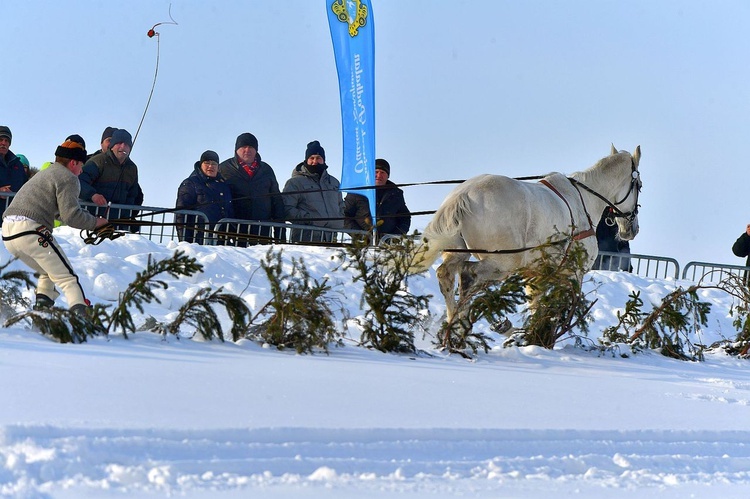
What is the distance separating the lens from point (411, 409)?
5453 mm

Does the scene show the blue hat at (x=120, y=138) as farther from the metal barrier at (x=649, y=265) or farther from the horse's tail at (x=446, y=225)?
the metal barrier at (x=649, y=265)

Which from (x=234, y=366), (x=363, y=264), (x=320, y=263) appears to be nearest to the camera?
(x=234, y=366)

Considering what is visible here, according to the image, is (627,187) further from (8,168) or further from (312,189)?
(8,168)

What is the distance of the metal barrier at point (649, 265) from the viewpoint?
54.5 feet

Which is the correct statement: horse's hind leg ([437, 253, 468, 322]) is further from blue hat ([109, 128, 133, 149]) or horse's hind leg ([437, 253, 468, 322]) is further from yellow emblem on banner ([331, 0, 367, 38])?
yellow emblem on banner ([331, 0, 367, 38])

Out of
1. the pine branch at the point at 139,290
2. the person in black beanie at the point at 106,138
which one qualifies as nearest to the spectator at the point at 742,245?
the person in black beanie at the point at 106,138

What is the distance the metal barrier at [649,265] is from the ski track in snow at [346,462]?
455 inches

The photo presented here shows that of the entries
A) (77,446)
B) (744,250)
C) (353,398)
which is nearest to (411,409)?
(353,398)

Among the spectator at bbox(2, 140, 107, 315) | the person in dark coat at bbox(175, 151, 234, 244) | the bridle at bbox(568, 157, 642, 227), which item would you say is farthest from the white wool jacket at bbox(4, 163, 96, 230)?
the bridle at bbox(568, 157, 642, 227)

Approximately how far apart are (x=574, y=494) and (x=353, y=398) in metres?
1.60

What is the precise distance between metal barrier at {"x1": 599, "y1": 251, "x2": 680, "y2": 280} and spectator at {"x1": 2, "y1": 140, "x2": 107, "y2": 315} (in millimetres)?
10341

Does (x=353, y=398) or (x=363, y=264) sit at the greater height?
(x=363, y=264)

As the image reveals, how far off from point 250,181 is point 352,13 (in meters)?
2.88

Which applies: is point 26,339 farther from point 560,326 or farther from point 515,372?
point 560,326
